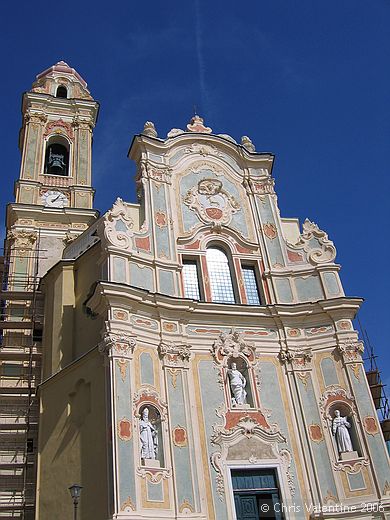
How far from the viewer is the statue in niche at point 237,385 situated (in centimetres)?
1944

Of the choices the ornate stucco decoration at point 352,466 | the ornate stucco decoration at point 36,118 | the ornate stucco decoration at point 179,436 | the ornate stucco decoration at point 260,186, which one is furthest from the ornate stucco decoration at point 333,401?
the ornate stucco decoration at point 36,118

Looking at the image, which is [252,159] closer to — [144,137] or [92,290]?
[144,137]

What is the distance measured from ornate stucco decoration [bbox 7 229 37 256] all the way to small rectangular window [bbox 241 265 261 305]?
393 inches

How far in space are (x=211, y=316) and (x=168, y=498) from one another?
6.38m

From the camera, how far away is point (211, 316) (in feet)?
68.0

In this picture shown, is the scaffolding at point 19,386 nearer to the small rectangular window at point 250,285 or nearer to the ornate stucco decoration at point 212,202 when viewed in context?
the ornate stucco decoration at point 212,202

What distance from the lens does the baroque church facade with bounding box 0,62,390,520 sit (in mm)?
17328

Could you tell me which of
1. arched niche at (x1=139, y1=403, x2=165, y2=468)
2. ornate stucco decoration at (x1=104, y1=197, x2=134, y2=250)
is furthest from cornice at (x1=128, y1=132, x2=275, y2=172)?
arched niche at (x1=139, y1=403, x2=165, y2=468)

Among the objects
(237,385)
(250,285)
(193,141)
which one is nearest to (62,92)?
(193,141)

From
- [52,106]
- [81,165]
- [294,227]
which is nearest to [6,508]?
[294,227]

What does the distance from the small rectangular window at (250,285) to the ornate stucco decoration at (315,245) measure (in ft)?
6.27

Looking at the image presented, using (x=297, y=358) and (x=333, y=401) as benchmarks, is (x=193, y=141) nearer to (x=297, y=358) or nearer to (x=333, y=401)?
(x=297, y=358)

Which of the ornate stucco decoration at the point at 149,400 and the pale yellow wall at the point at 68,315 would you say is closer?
the ornate stucco decoration at the point at 149,400

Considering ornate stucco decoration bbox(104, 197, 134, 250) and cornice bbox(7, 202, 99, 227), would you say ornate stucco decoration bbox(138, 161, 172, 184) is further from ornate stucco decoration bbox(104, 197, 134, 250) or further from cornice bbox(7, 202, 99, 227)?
cornice bbox(7, 202, 99, 227)
